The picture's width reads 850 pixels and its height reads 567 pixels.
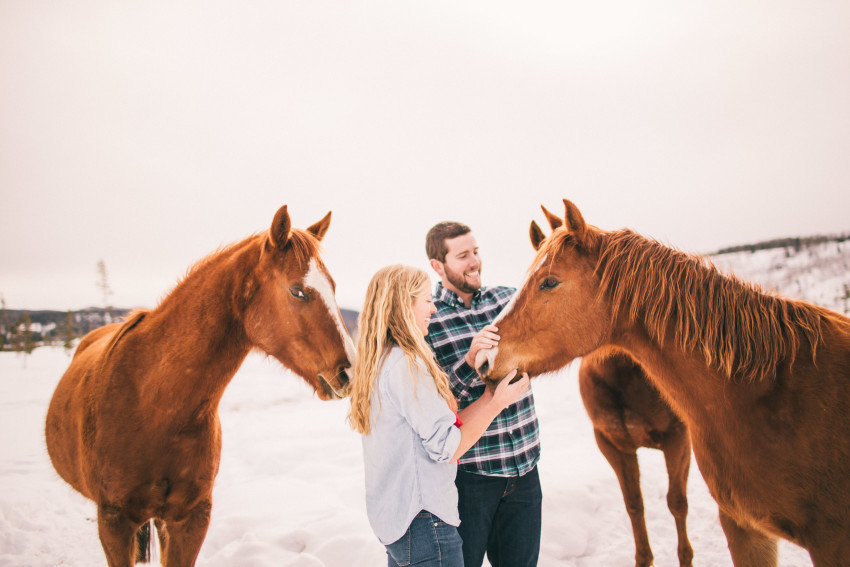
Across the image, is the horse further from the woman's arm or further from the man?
the woman's arm

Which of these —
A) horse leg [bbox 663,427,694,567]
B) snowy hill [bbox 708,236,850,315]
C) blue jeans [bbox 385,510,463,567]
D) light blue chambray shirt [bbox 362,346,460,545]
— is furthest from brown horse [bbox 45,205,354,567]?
snowy hill [bbox 708,236,850,315]

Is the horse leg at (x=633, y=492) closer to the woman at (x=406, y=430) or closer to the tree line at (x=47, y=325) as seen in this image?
the woman at (x=406, y=430)

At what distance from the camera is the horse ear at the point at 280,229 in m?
2.15

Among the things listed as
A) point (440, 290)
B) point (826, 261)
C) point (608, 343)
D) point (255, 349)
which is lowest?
point (826, 261)

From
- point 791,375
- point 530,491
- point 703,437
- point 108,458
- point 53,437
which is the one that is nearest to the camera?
point 791,375

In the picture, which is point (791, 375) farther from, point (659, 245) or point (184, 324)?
point (184, 324)

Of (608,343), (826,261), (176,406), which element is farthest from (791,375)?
(826,261)

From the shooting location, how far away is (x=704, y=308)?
193 centimetres

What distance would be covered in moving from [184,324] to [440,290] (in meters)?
1.50

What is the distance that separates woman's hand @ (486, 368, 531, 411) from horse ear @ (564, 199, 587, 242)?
2.49ft

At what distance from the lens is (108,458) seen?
214 centimetres

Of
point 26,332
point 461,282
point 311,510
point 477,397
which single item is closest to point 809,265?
point 461,282

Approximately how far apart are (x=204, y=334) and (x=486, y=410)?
1542 mm

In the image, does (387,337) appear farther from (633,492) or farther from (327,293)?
(633,492)
